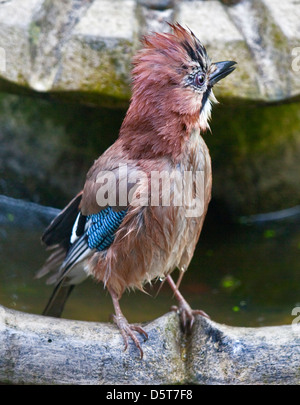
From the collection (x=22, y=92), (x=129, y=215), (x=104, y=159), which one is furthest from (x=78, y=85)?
(x=129, y=215)

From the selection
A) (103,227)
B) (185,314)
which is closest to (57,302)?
(103,227)

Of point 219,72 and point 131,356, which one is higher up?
point 219,72

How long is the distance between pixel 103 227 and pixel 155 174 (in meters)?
0.49

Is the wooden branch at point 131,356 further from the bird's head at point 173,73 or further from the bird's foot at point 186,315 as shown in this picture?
the bird's head at point 173,73

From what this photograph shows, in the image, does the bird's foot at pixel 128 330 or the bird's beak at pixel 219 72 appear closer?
the bird's foot at pixel 128 330

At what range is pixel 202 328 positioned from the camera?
3398mm

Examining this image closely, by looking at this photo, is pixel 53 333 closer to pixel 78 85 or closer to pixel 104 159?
pixel 104 159

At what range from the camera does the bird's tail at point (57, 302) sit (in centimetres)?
409

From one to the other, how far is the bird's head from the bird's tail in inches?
53.7

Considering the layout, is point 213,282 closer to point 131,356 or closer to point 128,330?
point 128,330

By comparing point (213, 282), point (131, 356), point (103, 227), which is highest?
point (103, 227)

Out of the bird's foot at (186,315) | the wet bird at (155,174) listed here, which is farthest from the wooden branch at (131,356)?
the bird's foot at (186,315)

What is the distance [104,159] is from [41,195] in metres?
1.88

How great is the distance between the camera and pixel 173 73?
3.46 meters
